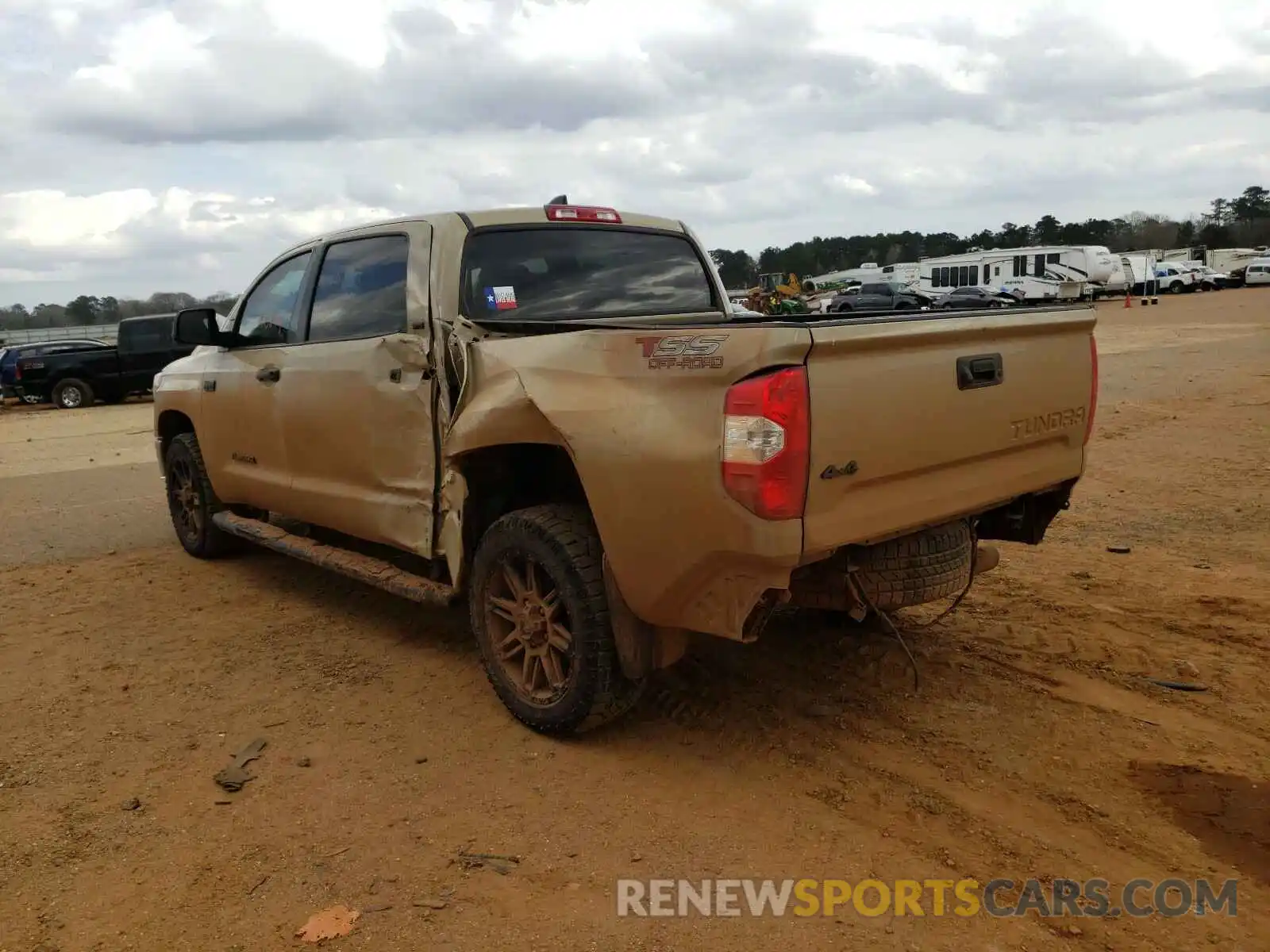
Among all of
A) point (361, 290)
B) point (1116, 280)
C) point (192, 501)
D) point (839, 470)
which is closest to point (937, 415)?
point (839, 470)

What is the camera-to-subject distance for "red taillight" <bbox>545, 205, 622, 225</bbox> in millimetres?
4504

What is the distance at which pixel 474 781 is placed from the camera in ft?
11.3

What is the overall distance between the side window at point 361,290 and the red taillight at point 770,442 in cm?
199

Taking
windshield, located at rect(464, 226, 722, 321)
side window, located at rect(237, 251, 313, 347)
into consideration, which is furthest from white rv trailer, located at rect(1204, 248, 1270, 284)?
side window, located at rect(237, 251, 313, 347)

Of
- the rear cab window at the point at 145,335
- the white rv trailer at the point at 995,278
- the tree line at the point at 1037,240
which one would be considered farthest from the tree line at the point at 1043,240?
the rear cab window at the point at 145,335

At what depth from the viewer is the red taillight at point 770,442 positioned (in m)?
2.77

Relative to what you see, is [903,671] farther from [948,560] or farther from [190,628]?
[190,628]

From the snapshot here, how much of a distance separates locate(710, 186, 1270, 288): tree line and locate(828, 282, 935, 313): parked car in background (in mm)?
37141

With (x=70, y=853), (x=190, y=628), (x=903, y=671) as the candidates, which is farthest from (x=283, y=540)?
(x=903, y=671)

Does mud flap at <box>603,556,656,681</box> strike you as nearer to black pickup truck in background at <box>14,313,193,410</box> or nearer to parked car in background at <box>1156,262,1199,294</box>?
black pickup truck in background at <box>14,313,193,410</box>

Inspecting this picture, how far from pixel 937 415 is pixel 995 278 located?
A: 44678 millimetres

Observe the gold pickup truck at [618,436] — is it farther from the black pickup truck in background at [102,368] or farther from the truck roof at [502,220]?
the black pickup truck in background at [102,368]

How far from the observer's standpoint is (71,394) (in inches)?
807

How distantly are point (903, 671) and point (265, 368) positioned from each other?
138 inches
